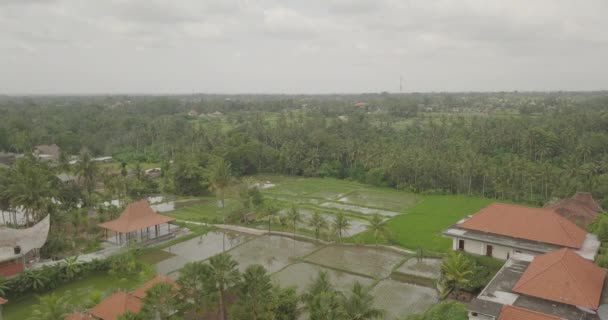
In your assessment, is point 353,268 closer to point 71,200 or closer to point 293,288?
point 293,288

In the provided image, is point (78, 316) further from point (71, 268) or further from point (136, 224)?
point (136, 224)

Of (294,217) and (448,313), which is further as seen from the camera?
(294,217)

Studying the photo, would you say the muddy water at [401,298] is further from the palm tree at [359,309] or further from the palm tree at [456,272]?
the palm tree at [359,309]

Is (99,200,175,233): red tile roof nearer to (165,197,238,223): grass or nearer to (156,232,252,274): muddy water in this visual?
(156,232,252,274): muddy water

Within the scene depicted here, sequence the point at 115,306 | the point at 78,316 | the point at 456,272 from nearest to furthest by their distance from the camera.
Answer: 1. the point at 78,316
2. the point at 115,306
3. the point at 456,272

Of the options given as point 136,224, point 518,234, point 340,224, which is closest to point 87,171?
point 136,224

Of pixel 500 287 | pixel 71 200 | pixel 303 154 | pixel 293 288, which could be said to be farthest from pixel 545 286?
pixel 303 154
